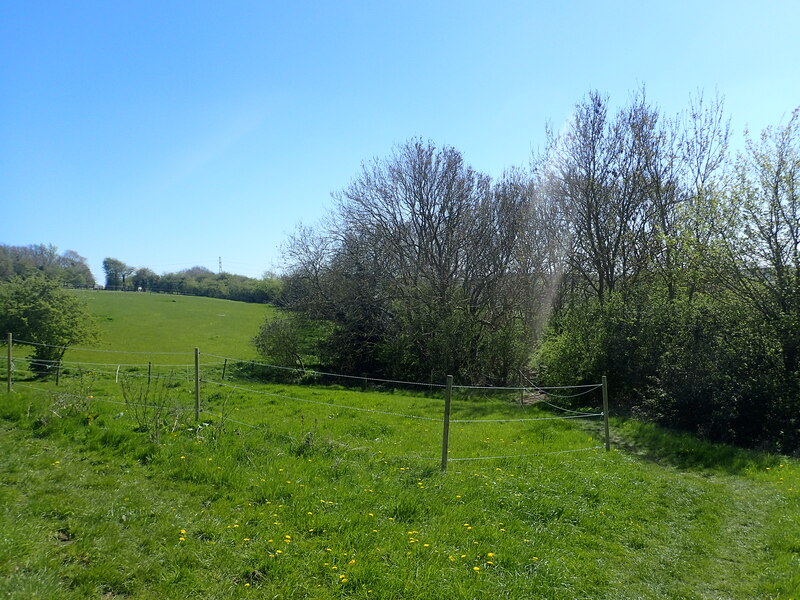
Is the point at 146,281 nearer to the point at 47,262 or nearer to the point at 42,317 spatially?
the point at 47,262

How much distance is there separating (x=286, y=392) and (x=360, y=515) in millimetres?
14288

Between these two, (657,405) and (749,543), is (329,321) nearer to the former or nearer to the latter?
(657,405)

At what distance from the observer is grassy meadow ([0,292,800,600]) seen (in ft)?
13.4

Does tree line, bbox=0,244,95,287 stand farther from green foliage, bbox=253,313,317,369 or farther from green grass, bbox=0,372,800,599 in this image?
green grass, bbox=0,372,800,599

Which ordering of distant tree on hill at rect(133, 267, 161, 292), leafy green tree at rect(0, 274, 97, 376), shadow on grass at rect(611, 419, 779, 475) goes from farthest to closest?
distant tree on hill at rect(133, 267, 161, 292) < leafy green tree at rect(0, 274, 97, 376) < shadow on grass at rect(611, 419, 779, 475)

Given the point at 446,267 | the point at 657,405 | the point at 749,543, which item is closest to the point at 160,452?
the point at 749,543

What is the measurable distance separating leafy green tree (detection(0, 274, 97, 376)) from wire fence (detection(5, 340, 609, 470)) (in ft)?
1.69

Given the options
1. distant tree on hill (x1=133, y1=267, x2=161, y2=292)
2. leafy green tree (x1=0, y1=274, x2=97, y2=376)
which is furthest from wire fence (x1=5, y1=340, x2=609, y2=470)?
distant tree on hill (x1=133, y1=267, x2=161, y2=292)

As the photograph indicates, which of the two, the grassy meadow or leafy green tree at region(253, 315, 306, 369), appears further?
leafy green tree at region(253, 315, 306, 369)

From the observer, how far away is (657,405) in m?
13.2

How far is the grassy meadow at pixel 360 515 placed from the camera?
4070 millimetres

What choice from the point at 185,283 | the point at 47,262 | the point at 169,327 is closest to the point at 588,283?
the point at 169,327

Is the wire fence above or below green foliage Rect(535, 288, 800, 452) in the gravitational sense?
below

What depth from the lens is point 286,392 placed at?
18969 millimetres
